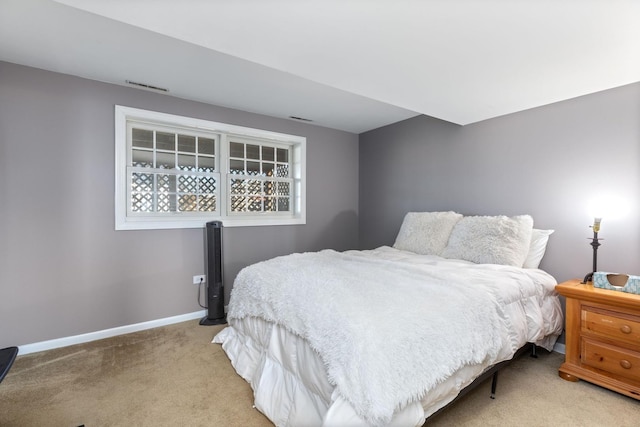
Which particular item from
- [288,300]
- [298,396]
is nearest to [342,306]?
[288,300]

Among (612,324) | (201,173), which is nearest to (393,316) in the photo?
(612,324)

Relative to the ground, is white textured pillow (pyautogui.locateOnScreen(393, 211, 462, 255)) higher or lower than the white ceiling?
lower

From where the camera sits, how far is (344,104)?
10.5 feet

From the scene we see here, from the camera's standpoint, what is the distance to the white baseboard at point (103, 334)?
235 centimetres

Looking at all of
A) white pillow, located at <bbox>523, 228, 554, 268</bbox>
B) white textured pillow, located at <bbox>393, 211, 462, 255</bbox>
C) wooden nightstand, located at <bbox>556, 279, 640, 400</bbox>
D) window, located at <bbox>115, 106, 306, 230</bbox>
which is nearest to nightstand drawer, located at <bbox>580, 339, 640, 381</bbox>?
wooden nightstand, located at <bbox>556, 279, 640, 400</bbox>

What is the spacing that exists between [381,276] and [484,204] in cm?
173

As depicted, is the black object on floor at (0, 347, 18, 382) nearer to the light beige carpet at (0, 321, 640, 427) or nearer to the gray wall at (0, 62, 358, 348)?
the light beige carpet at (0, 321, 640, 427)

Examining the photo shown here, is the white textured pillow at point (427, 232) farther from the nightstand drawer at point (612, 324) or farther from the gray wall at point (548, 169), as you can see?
the nightstand drawer at point (612, 324)

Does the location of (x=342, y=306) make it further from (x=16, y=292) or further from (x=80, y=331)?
(x=16, y=292)

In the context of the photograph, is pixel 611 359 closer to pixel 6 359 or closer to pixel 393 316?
pixel 393 316

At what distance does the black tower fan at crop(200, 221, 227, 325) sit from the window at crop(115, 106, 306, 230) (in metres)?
0.28

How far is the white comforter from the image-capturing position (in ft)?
3.63

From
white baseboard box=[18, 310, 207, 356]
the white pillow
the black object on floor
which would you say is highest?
the white pillow

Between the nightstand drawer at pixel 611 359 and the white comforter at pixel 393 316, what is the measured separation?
24cm
